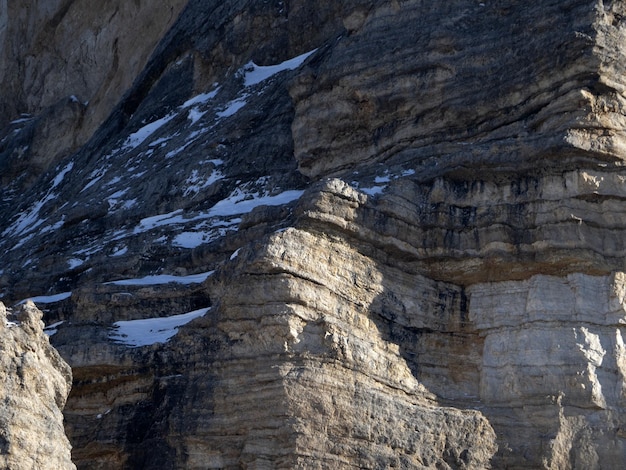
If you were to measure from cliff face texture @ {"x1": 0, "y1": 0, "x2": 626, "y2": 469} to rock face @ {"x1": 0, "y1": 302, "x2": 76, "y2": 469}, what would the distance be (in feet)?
1.07

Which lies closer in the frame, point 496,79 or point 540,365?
point 540,365

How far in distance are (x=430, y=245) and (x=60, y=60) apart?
29758 millimetres

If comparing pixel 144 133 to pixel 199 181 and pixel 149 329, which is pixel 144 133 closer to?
pixel 199 181

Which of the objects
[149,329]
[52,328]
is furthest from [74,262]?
[149,329]

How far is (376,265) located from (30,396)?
802 centimetres

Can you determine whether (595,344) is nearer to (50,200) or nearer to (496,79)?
(496,79)

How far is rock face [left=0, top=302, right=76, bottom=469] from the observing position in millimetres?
21859

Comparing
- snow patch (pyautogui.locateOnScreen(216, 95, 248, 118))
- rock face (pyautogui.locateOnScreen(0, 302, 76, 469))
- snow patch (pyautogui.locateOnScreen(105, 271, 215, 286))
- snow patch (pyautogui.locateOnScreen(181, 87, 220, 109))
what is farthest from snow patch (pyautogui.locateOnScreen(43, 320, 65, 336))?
snow patch (pyautogui.locateOnScreen(181, 87, 220, 109))

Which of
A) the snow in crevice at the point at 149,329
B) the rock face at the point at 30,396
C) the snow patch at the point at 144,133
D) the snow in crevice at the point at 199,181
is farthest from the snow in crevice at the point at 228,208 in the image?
the rock face at the point at 30,396

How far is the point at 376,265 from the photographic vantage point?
2892 centimetres

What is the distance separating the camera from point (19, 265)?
36812mm

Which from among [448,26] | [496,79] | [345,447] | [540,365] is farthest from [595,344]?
[448,26]

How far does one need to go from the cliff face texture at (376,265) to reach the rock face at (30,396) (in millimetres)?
326

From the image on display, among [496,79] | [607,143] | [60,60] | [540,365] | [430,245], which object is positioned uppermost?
[60,60]
